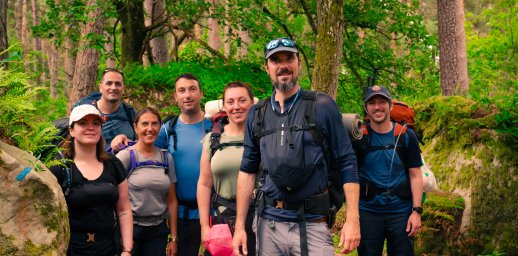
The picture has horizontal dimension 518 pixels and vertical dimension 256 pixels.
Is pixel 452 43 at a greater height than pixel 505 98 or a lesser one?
greater

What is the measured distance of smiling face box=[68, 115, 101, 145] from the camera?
9.47 feet

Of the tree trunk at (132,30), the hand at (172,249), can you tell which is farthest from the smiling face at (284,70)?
the tree trunk at (132,30)

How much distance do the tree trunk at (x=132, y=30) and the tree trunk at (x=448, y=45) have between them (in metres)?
7.66

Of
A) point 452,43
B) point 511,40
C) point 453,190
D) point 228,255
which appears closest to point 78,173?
point 228,255

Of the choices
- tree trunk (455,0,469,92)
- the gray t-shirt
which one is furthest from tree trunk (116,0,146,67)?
tree trunk (455,0,469,92)

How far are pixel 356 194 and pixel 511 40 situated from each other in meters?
12.3

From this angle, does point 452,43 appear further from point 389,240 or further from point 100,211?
point 100,211

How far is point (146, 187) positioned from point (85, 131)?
2.86 feet

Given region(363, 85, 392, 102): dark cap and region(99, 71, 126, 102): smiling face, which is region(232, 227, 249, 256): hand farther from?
region(99, 71, 126, 102): smiling face

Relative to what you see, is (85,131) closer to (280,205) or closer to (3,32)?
(280,205)

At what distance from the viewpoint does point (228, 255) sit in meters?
3.15

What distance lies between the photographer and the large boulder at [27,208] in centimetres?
210

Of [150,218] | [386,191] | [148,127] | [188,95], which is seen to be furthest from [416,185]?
[148,127]

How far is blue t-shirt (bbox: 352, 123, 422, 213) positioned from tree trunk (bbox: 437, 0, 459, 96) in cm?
713
